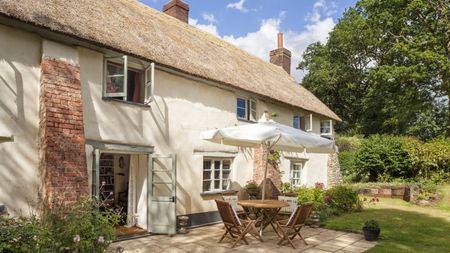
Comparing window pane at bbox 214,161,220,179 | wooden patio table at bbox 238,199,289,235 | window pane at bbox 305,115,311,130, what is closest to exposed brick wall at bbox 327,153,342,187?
window pane at bbox 305,115,311,130

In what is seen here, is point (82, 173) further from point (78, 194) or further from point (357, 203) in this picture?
point (357, 203)

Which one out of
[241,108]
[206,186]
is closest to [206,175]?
[206,186]

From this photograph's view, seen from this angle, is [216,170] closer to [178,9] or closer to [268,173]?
[268,173]

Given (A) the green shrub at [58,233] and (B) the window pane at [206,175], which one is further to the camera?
(B) the window pane at [206,175]

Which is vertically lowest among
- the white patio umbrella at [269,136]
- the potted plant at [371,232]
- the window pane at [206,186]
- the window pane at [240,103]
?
the potted plant at [371,232]

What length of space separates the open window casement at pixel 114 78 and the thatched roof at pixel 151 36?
40 centimetres

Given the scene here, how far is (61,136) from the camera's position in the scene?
6.82 metres

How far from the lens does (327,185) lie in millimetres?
18141

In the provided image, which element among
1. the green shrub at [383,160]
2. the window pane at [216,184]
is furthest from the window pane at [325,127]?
the window pane at [216,184]

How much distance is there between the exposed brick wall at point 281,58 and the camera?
2200 cm

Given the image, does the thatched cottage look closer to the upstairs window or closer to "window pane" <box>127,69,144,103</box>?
"window pane" <box>127,69,144,103</box>

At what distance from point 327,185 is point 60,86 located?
14698 mm

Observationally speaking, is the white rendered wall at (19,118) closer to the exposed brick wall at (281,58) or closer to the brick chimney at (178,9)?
the brick chimney at (178,9)

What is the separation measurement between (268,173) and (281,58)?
11219mm
